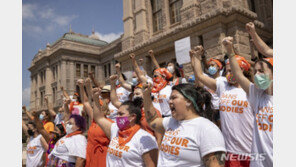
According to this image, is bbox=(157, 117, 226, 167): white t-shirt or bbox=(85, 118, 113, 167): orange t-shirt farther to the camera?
bbox=(85, 118, 113, 167): orange t-shirt

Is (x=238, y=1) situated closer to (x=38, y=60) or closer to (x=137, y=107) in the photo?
(x=137, y=107)

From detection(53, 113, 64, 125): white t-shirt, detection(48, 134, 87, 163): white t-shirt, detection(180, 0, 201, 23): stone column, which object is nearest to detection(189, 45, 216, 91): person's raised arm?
detection(48, 134, 87, 163): white t-shirt

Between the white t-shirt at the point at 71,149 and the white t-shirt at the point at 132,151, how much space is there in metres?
1.01

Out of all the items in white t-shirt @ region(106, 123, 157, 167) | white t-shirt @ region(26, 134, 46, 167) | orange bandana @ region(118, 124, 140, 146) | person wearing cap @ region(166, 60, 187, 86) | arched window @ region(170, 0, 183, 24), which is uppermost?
arched window @ region(170, 0, 183, 24)

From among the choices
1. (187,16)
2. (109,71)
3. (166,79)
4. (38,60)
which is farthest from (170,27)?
(38,60)

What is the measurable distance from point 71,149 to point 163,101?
197 cm

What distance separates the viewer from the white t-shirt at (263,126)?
2.09 metres

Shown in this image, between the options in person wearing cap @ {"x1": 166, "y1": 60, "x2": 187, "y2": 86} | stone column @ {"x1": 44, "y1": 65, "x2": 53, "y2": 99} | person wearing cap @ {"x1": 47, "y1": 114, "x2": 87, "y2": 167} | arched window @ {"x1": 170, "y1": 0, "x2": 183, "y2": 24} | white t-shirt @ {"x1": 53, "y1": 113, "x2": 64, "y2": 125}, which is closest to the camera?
person wearing cap @ {"x1": 47, "y1": 114, "x2": 87, "y2": 167}

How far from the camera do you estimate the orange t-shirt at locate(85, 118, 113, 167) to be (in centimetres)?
334

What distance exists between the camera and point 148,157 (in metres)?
2.51

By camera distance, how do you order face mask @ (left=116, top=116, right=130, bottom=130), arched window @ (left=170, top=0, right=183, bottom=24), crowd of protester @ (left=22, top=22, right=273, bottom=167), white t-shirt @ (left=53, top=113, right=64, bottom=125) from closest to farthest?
crowd of protester @ (left=22, top=22, right=273, bottom=167) → face mask @ (left=116, top=116, right=130, bottom=130) → white t-shirt @ (left=53, top=113, right=64, bottom=125) → arched window @ (left=170, top=0, right=183, bottom=24)

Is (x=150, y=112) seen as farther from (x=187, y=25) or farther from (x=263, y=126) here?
(x=187, y=25)

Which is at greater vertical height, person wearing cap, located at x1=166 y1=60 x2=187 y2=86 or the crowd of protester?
person wearing cap, located at x1=166 y1=60 x2=187 y2=86

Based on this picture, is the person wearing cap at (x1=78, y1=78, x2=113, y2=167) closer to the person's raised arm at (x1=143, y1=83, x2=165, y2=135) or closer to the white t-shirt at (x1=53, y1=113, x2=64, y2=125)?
the person's raised arm at (x1=143, y1=83, x2=165, y2=135)
